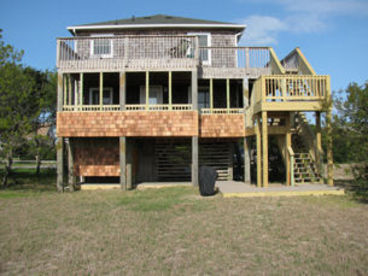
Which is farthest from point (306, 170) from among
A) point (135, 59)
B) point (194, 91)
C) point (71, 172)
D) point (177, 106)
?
point (71, 172)

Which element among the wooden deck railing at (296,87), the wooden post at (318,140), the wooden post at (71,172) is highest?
the wooden deck railing at (296,87)

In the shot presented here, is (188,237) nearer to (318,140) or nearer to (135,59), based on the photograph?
(318,140)

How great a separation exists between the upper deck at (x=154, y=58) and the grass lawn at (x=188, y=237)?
6.13 metres

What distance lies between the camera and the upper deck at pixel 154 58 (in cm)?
1258

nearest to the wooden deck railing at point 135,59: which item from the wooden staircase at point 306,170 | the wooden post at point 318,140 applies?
the wooden post at point 318,140

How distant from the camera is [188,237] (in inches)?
222

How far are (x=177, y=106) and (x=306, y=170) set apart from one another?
622cm

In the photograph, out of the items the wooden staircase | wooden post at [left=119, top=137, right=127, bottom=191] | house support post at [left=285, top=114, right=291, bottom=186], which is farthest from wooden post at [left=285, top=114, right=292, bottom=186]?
wooden post at [left=119, top=137, right=127, bottom=191]

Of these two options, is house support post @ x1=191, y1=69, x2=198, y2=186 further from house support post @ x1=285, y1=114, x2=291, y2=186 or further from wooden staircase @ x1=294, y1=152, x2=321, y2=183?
wooden staircase @ x1=294, y1=152, x2=321, y2=183

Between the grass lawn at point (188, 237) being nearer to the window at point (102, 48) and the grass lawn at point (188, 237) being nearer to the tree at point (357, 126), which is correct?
the tree at point (357, 126)

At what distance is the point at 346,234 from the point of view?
18.5 ft

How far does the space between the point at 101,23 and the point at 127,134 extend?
26.8 feet

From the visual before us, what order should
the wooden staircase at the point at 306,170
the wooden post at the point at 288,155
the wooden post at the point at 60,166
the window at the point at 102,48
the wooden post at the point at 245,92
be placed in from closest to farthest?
Answer: the wooden post at the point at 288,155
the wooden staircase at the point at 306,170
the wooden post at the point at 60,166
the wooden post at the point at 245,92
the window at the point at 102,48

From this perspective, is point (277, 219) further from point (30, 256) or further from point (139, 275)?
point (30, 256)
